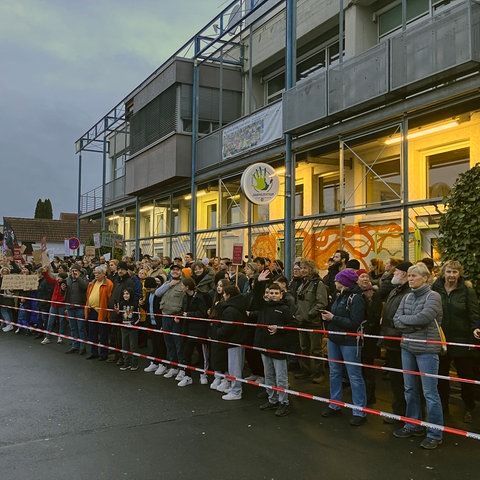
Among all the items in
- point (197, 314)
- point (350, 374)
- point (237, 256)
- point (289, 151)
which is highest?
point (289, 151)

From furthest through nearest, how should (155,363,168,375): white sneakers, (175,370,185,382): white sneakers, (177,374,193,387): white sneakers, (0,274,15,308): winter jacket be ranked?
1. (0,274,15,308): winter jacket
2. (155,363,168,375): white sneakers
3. (175,370,185,382): white sneakers
4. (177,374,193,387): white sneakers

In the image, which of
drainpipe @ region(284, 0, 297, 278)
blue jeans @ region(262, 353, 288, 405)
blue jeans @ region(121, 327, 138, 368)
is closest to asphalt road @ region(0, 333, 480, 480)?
blue jeans @ region(262, 353, 288, 405)

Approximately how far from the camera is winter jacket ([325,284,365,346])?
6.12 meters

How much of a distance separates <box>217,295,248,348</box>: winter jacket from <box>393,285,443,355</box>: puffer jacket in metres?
2.45

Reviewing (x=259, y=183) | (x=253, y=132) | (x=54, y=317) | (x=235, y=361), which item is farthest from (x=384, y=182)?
(x=54, y=317)

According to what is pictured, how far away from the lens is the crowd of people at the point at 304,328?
555 cm

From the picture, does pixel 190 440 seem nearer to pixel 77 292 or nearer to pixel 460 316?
pixel 460 316

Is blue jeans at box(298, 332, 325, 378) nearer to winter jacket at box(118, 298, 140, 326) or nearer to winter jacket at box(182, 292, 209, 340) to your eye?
winter jacket at box(182, 292, 209, 340)

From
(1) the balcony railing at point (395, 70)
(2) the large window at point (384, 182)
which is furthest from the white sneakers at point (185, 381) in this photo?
(1) the balcony railing at point (395, 70)

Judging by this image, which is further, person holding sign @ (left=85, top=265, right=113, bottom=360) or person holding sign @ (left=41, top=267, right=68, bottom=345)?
person holding sign @ (left=41, top=267, right=68, bottom=345)

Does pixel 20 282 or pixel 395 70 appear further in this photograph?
pixel 20 282

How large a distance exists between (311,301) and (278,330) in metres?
1.60

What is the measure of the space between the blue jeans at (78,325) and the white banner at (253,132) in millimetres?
7102

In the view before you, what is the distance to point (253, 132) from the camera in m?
15.4
